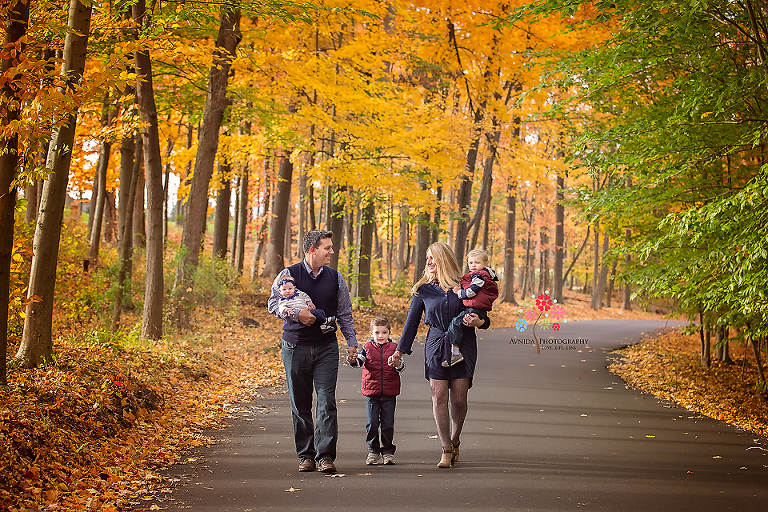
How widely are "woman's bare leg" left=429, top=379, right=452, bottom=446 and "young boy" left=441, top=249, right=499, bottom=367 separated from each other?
26cm

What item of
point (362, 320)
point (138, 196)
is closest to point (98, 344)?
point (362, 320)

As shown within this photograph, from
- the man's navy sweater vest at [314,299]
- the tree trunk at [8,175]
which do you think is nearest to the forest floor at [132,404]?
the tree trunk at [8,175]

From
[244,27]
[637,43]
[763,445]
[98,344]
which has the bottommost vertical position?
[763,445]

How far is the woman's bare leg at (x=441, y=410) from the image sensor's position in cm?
595

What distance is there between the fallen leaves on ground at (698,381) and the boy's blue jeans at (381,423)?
5611 mm

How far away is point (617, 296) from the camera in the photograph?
182 ft

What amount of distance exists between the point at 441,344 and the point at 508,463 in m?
1.37

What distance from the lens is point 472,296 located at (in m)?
5.80

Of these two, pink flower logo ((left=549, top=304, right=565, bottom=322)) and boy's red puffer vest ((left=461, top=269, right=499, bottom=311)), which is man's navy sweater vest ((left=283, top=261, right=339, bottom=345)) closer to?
boy's red puffer vest ((left=461, top=269, right=499, bottom=311))

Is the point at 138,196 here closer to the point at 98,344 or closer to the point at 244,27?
the point at 244,27

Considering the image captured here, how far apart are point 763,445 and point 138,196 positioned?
63.8 feet

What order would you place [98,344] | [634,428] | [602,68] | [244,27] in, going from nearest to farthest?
[634,428], [98,344], [602,68], [244,27]

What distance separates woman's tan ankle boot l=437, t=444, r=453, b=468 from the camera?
590 centimetres

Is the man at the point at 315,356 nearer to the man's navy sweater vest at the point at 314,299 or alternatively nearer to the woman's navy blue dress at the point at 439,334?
the man's navy sweater vest at the point at 314,299
